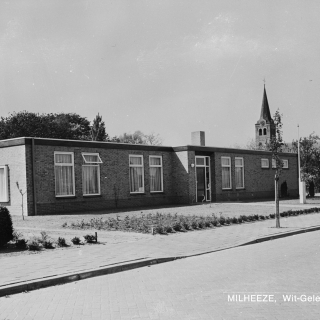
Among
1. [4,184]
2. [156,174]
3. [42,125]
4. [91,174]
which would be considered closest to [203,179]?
[156,174]

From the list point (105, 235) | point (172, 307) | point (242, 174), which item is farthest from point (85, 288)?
point (242, 174)

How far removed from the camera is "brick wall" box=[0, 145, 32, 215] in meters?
21.0

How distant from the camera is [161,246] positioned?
444 inches

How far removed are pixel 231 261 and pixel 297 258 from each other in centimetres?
141

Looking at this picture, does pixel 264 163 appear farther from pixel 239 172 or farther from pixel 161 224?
pixel 161 224

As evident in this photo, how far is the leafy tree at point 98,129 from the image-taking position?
68.4 m

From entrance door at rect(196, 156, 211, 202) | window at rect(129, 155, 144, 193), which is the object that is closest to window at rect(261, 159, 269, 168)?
entrance door at rect(196, 156, 211, 202)

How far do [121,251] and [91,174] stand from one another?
14.2 m

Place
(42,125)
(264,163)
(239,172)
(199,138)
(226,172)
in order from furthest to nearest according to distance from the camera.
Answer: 1. (42,125)
2. (264,163)
3. (199,138)
4. (239,172)
5. (226,172)

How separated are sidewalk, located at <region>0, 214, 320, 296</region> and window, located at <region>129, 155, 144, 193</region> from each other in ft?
39.8

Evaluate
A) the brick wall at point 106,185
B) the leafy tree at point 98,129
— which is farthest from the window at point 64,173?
the leafy tree at point 98,129

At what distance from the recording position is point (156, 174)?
1110 inches

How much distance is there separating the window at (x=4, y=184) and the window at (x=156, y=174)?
9.05 metres

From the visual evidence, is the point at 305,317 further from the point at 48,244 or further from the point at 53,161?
the point at 53,161
